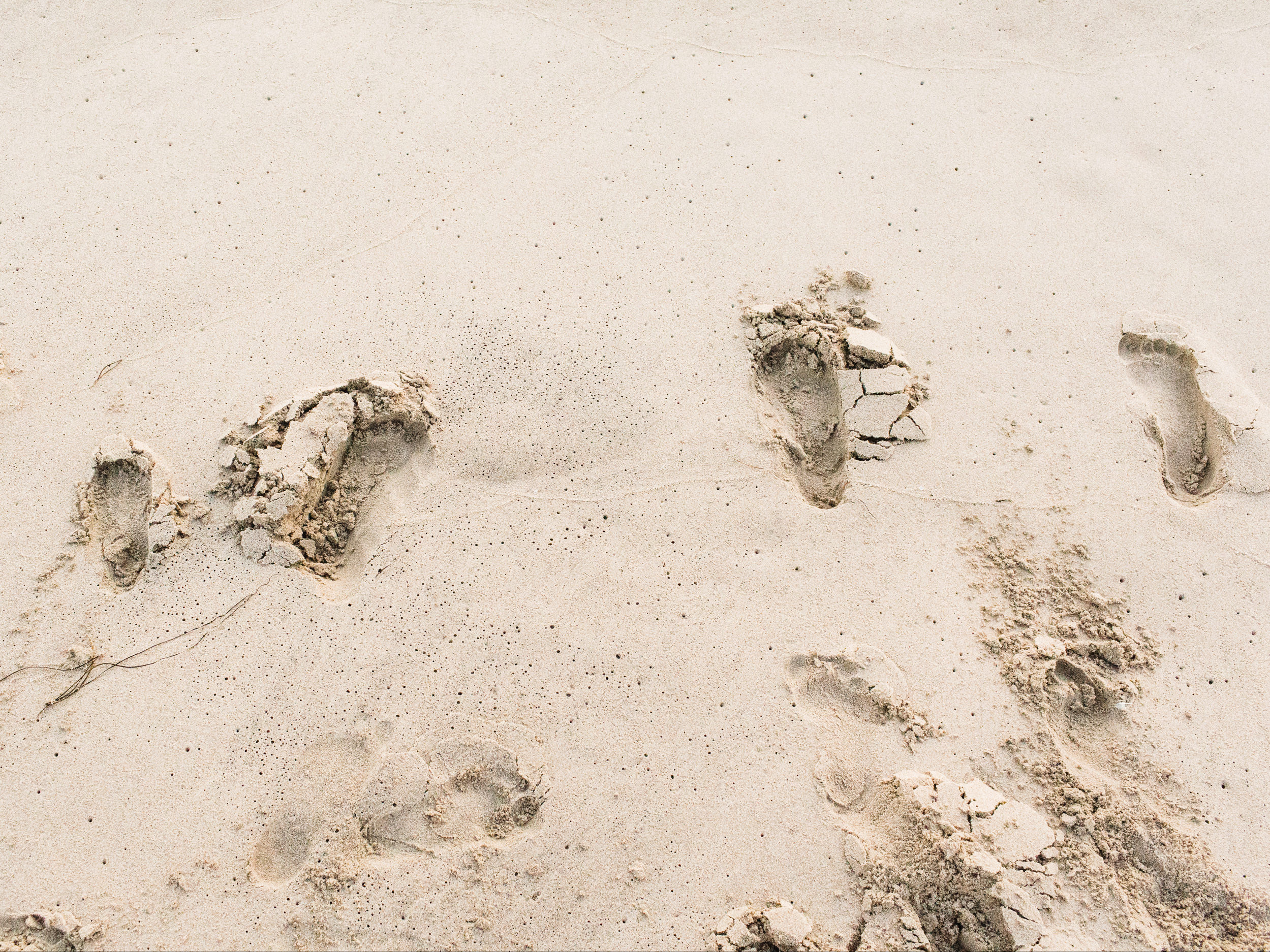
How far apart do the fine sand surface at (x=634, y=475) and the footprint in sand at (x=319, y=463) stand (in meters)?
0.03

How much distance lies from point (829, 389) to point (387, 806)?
2.61 metres

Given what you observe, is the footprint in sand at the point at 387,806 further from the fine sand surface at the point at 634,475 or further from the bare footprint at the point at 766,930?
the bare footprint at the point at 766,930

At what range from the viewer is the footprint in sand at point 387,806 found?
10.0 ft

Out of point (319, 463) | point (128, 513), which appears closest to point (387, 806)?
point (319, 463)

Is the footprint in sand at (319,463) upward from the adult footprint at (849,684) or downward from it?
upward

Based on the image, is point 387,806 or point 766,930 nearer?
point 766,930

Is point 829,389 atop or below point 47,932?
atop

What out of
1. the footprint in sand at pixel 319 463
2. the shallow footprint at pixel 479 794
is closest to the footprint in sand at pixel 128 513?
the footprint in sand at pixel 319 463

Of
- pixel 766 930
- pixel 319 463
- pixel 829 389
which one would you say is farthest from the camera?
pixel 829 389

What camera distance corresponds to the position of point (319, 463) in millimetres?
3545

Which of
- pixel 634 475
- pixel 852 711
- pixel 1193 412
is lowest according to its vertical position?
pixel 852 711

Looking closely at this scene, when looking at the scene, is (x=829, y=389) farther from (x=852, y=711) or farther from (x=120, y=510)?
(x=120, y=510)

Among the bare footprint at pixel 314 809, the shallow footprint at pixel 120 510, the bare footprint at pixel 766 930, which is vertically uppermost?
the shallow footprint at pixel 120 510

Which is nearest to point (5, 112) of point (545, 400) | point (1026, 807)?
point (545, 400)
